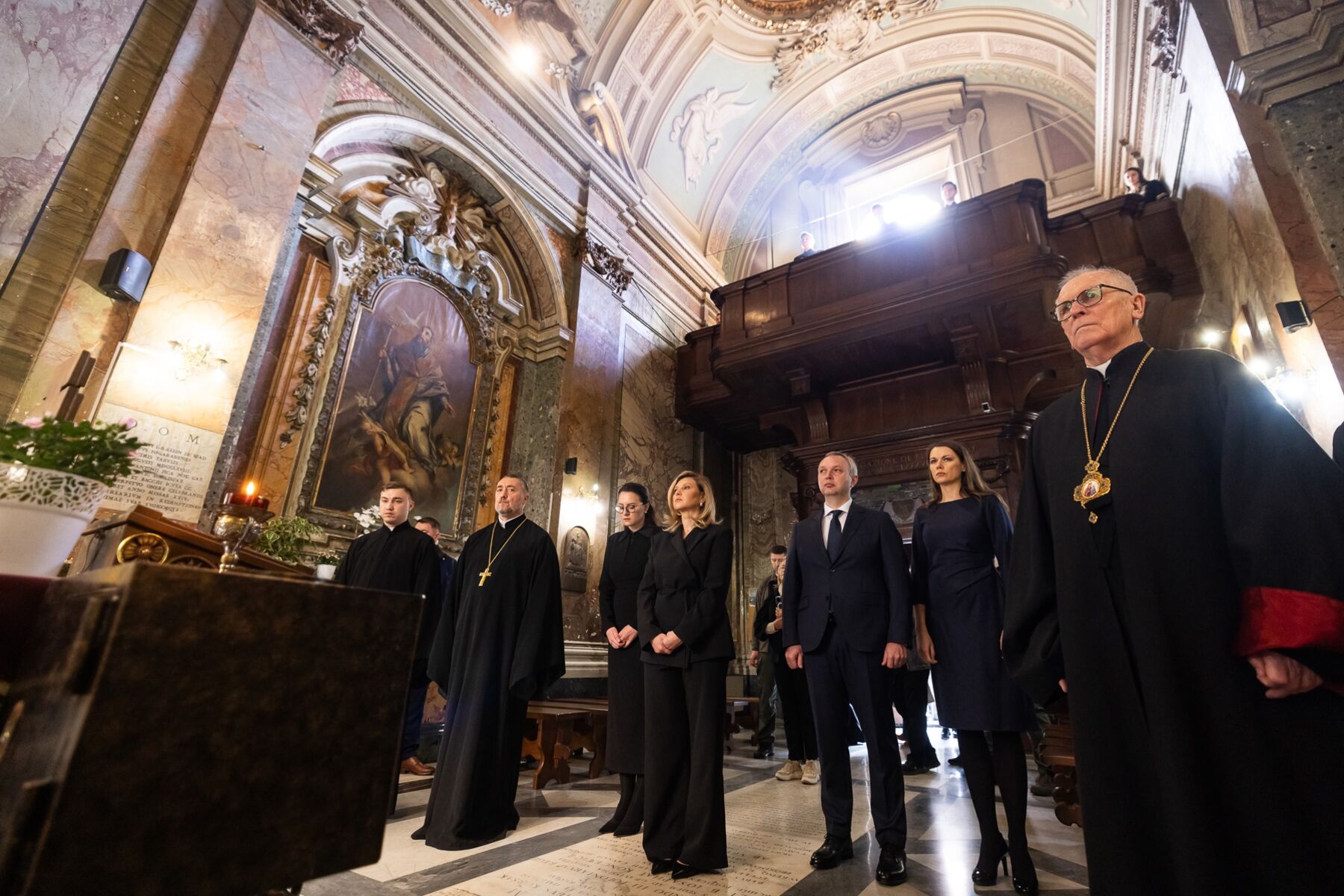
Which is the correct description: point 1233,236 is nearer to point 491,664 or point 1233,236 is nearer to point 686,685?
point 686,685

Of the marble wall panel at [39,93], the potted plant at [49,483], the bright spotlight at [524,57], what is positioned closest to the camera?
the potted plant at [49,483]

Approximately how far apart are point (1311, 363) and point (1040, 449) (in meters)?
2.62

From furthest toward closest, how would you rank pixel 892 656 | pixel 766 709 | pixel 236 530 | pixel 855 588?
1. pixel 766 709
2. pixel 855 588
3. pixel 892 656
4. pixel 236 530

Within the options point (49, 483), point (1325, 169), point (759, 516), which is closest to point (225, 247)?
point (49, 483)

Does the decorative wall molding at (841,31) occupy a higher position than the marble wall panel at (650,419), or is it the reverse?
the decorative wall molding at (841,31)

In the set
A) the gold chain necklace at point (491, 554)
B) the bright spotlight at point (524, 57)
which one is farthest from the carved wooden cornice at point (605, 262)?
the gold chain necklace at point (491, 554)

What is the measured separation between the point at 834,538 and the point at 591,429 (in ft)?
17.0

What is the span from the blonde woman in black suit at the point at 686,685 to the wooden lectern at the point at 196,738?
175cm

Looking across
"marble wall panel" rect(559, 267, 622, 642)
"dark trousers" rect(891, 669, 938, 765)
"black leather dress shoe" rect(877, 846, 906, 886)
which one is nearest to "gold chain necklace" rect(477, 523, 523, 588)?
"black leather dress shoe" rect(877, 846, 906, 886)

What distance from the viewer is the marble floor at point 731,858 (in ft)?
7.50

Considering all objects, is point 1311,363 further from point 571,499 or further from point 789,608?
point 571,499

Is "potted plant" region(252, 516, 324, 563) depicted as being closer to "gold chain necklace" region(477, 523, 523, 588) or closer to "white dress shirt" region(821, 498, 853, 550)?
"gold chain necklace" region(477, 523, 523, 588)

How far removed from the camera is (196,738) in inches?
33.7

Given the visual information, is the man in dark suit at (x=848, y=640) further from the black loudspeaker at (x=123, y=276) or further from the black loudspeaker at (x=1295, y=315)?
the black loudspeaker at (x=123, y=276)
